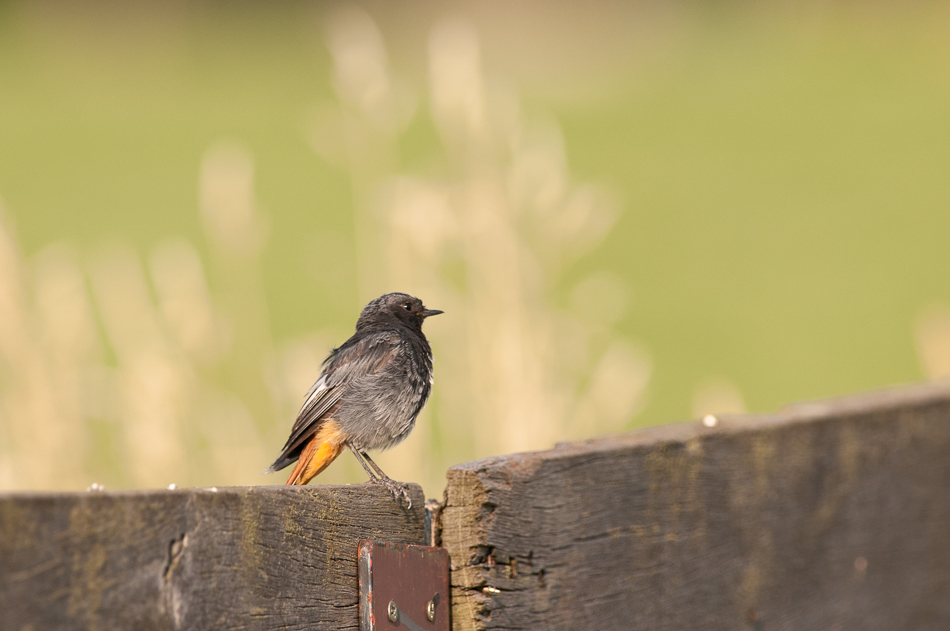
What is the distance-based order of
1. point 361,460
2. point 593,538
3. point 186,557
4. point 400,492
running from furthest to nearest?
point 361,460 < point 593,538 < point 400,492 < point 186,557

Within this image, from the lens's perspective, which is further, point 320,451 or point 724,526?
point 320,451

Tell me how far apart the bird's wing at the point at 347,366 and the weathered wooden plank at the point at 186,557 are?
139 cm

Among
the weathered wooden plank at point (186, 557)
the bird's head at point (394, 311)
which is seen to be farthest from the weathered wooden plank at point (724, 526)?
the bird's head at point (394, 311)

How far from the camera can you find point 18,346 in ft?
10.9

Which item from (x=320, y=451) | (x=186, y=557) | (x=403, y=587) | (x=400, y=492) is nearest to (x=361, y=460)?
(x=320, y=451)

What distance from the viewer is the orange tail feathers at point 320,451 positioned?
2.76 metres

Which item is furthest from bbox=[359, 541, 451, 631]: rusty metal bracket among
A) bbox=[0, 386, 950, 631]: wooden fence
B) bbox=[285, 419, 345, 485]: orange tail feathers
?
bbox=[285, 419, 345, 485]: orange tail feathers

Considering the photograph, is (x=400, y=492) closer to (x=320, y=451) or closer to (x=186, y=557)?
(x=186, y=557)

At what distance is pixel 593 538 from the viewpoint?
179 centimetres

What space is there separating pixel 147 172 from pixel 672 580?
11.4 metres

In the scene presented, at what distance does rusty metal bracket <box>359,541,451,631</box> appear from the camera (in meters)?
1.37

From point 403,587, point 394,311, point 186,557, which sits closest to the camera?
point 186,557

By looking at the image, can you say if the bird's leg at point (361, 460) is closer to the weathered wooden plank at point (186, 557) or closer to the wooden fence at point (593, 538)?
A: the wooden fence at point (593, 538)

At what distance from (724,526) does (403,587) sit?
0.92m
